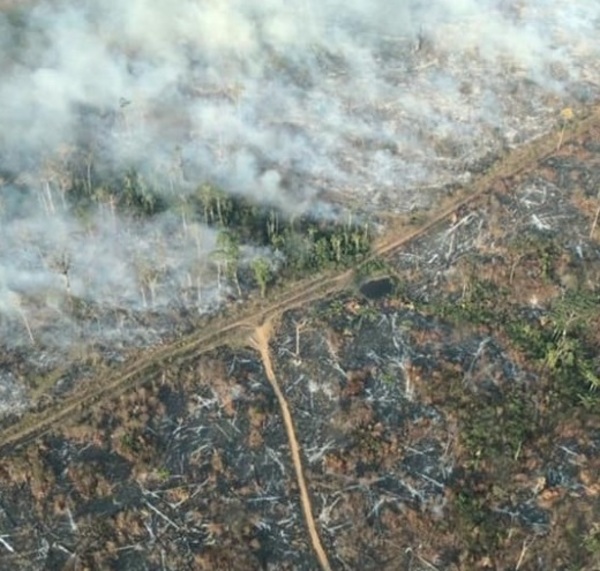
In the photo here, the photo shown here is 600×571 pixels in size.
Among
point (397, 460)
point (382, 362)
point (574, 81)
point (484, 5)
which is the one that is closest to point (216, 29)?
point (484, 5)

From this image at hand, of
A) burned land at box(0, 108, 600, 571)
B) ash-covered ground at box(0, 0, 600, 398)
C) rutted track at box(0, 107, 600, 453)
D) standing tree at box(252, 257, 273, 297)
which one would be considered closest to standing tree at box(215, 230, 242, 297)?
ash-covered ground at box(0, 0, 600, 398)

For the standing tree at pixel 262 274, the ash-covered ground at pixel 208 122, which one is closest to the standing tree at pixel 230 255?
the ash-covered ground at pixel 208 122

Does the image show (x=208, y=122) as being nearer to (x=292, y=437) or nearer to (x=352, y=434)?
(x=292, y=437)

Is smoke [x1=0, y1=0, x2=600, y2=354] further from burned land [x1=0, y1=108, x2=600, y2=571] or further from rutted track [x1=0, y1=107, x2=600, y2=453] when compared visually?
burned land [x1=0, y1=108, x2=600, y2=571]

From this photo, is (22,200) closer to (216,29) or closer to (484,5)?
(216,29)

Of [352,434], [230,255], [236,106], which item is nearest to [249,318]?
[230,255]

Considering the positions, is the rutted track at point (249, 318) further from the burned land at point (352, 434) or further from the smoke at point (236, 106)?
the smoke at point (236, 106)
